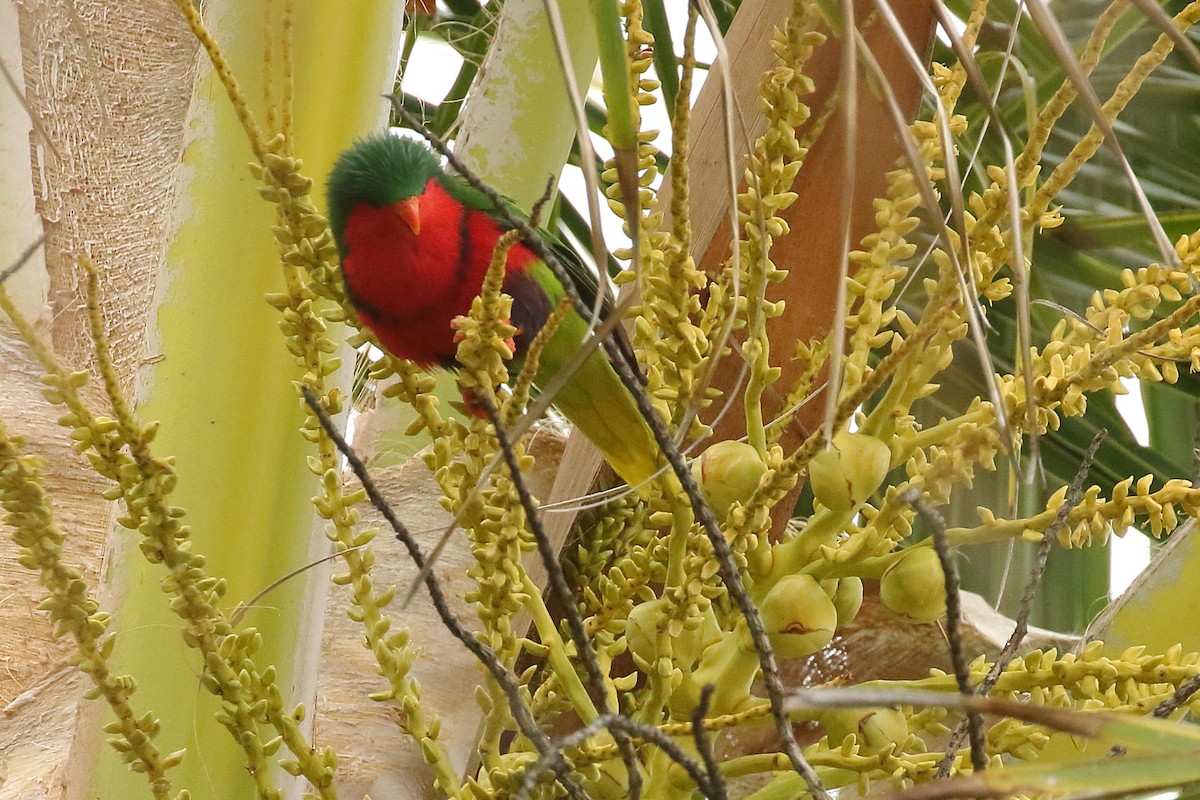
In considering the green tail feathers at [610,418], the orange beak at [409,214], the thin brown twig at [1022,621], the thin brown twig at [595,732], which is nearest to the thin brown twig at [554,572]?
the thin brown twig at [595,732]

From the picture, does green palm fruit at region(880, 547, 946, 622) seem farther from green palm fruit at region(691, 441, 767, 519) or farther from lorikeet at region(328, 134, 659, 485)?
Answer: lorikeet at region(328, 134, 659, 485)

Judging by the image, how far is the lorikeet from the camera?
48.2 inches

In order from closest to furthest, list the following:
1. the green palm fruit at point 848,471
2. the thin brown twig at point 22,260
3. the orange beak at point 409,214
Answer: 1. the thin brown twig at point 22,260
2. the green palm fruit at point 848,471
3. the orange beak at point 409,214

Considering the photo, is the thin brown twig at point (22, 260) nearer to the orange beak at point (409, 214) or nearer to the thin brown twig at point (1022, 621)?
the thin brown twig at point (1022, 621)

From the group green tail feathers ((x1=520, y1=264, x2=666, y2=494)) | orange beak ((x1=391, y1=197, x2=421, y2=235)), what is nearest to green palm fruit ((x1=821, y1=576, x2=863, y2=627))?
green tail feathers ((x1=520, y1=264, x2=666, y2=494))

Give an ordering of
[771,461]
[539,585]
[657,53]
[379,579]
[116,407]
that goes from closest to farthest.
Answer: [116,407] < [771,461] < [539,585] < [379,579] < [657,53]

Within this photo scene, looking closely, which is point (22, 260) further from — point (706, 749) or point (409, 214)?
point (409, 214)

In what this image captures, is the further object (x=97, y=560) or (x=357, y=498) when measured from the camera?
(x=97, y=560)

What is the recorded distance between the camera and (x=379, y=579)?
52.5 inches

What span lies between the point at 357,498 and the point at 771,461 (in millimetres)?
264

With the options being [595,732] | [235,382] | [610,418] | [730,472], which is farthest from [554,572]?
[610,418]

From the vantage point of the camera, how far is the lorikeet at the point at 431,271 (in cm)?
122

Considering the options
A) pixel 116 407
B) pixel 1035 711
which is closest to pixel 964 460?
pixel 1035 711

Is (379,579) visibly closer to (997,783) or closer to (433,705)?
(433,705)
